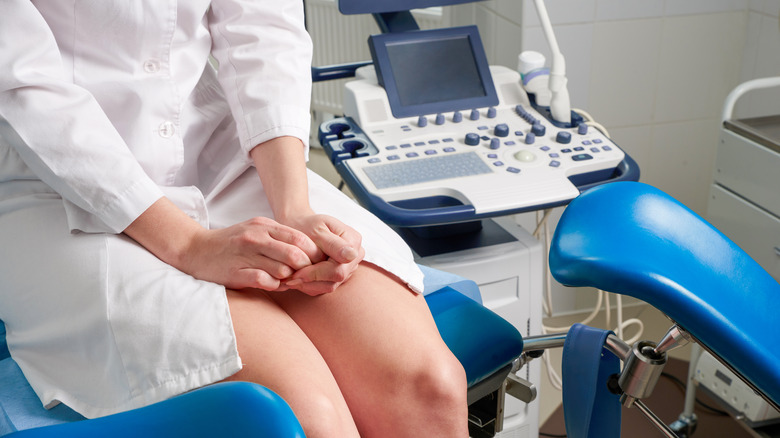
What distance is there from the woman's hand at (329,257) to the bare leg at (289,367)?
0.05 meters

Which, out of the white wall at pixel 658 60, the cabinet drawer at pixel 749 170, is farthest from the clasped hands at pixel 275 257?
the white wall at pixel 658 60

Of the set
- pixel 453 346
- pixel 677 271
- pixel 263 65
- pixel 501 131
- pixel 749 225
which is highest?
pixel 263 65

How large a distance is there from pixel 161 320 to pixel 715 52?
71.4 inches

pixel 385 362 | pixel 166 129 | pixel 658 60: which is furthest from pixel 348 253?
pixel 658 60

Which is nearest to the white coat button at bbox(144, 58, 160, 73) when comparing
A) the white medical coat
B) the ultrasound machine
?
the white medical coat

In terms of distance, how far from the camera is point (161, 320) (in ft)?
2.75

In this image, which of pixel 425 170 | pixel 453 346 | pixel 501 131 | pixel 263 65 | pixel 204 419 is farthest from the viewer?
pixel 501 131

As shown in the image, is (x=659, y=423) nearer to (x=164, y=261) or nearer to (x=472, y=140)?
→ (x=164, y=261)

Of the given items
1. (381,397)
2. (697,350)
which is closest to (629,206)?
(381,397)

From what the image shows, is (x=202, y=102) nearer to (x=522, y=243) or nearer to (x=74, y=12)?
(x=74, y=12)

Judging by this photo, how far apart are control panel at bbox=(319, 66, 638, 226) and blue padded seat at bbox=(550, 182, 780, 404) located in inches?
20.4

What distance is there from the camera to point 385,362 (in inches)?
35.4

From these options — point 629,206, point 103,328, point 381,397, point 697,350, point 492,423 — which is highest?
point 629,206

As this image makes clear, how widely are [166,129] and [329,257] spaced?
1.01 feet
